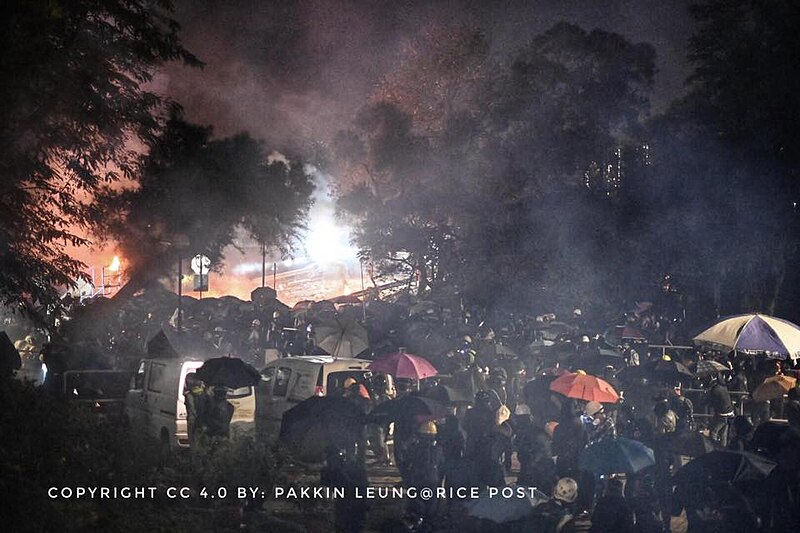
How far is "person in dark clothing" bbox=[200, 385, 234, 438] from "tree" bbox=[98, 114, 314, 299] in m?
19.4

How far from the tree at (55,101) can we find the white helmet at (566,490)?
8233 millimetres

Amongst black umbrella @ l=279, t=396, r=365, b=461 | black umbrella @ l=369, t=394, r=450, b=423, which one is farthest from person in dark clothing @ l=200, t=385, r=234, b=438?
black umbrella @ l=369, t=394, r=450, b=423

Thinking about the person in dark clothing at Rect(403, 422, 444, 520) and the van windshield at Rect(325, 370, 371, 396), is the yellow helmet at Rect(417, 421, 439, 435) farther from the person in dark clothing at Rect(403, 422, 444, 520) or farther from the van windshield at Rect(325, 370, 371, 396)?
the van windshield at Rect(325, 370, 371, 396)

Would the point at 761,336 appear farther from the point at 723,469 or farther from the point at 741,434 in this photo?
the point at 723,469

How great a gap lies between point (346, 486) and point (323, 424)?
794mm

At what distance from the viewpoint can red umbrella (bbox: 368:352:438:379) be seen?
14188 mm

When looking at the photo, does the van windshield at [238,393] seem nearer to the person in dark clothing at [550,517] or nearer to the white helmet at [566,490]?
the white helmet at [566,490]

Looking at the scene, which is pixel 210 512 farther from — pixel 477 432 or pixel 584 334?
pixel 584 334

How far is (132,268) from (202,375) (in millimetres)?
25372

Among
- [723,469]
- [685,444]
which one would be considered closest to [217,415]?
[685,444]

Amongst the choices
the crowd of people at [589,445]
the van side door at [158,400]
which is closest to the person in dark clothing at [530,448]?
the crowd of people at [589,445]

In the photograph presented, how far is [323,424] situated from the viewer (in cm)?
950

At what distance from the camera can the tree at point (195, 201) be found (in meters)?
34.6

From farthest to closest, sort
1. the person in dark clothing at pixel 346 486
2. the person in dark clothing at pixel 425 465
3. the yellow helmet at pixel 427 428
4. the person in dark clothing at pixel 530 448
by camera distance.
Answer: the person in dark clothing at pixel 530 448
the yellow helmet at pixel 427 428
the person in dark clothing at pixel 425 465
the person in dark clothing at pixel 346 486
